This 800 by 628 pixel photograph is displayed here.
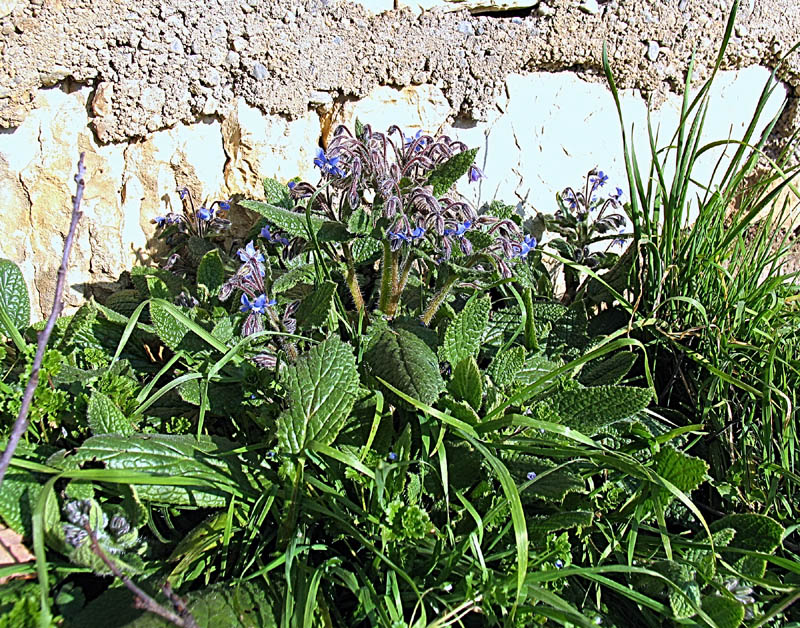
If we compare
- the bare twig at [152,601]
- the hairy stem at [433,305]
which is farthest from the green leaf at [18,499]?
the hairy stem at [433,305]

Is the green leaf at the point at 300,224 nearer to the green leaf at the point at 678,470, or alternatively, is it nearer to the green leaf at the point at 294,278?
the green leaf at the point at 294,278

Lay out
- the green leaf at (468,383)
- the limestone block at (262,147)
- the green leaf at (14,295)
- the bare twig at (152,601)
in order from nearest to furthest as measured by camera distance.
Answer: the bare twig at (152,601) → the green leaf at (468,383) → the green leaf at (14,295) → the limestone block at (262,147)

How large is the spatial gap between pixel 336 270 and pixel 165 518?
0.83 m

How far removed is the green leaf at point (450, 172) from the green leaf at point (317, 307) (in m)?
0.39

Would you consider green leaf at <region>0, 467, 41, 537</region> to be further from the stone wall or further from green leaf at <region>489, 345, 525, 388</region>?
green leaf at <region>489, 345, 525, 388</region>

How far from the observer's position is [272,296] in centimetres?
185

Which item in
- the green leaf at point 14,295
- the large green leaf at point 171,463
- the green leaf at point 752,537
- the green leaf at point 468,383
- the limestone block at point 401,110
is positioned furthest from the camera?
the limestone block at point 401,110

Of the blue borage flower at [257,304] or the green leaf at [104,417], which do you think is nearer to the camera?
the green leaf at [104,417]

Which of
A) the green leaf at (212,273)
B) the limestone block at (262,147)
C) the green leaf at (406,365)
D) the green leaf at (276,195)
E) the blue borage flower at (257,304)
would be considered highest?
the limestone block at (262,147)

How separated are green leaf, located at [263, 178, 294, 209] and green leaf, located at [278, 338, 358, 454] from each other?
731 mm

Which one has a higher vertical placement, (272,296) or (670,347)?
(272,296)

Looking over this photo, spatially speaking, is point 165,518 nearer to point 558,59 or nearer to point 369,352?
point 369,352

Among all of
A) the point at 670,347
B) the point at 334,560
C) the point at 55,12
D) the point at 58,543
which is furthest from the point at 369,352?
the point at 55,12

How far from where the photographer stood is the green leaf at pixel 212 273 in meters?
2.02
